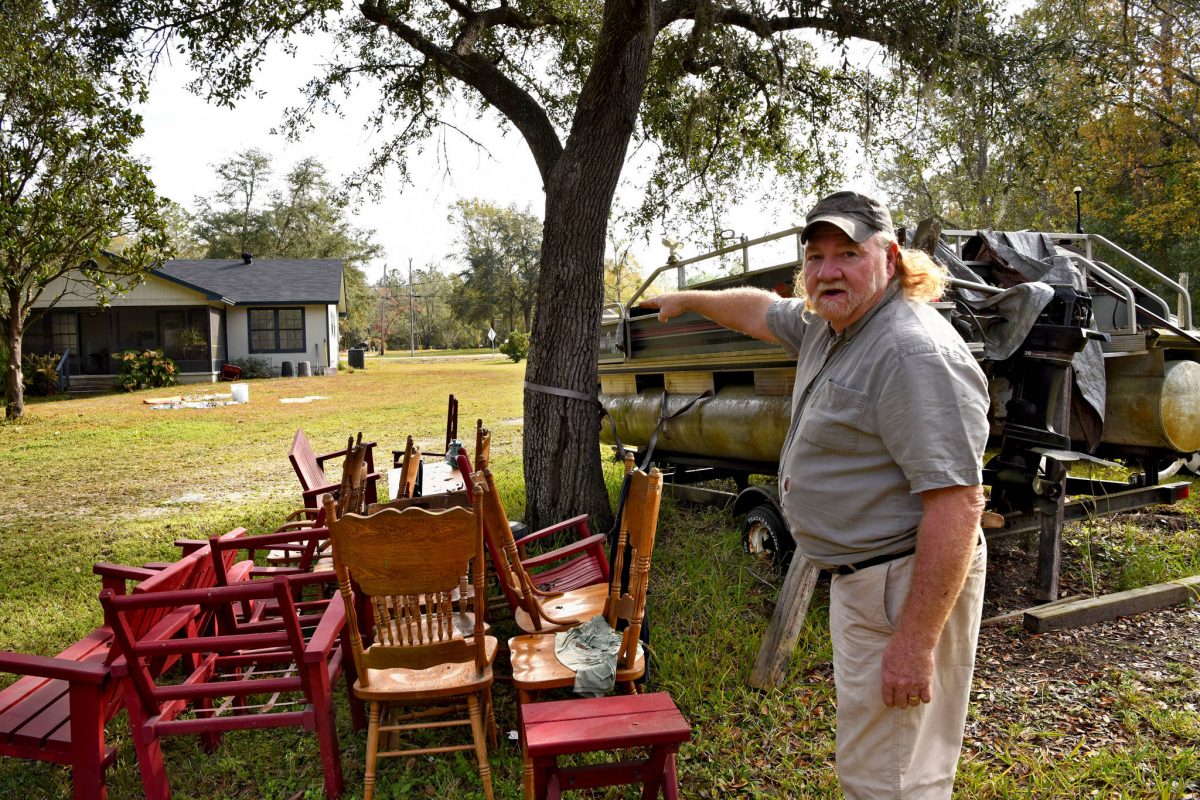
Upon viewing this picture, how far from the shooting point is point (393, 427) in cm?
1541

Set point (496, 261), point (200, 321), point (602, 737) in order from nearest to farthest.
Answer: point (602, 737)
point (200, 321)
point (496, 261)

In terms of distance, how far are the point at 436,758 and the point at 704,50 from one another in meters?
6.64

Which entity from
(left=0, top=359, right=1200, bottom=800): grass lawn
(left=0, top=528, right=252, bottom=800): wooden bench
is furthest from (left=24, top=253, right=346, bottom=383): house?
(left=0, top=528, right=252, bottom=800): wooden bench

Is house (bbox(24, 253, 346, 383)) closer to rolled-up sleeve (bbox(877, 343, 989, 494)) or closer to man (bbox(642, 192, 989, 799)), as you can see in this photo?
man (bbox(642, 192, 989, 799))

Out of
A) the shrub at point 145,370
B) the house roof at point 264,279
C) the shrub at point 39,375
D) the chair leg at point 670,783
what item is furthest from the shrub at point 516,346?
the chair leg at point 670,783

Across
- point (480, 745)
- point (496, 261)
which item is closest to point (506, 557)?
point (480, 745)

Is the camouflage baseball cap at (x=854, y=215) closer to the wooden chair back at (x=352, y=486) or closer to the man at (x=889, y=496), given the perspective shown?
the man at (x=889, y=496)

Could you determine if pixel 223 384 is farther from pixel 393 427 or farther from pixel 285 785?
pixel 285 785

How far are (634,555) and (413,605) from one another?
2.88 feet

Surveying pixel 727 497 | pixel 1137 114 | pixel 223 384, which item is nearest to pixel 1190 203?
pixel 1137 114

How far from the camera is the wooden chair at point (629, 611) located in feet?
10.6

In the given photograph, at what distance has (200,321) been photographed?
1118 inches

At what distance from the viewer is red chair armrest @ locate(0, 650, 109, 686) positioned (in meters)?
2.95

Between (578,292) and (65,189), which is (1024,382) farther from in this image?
(65,189)
